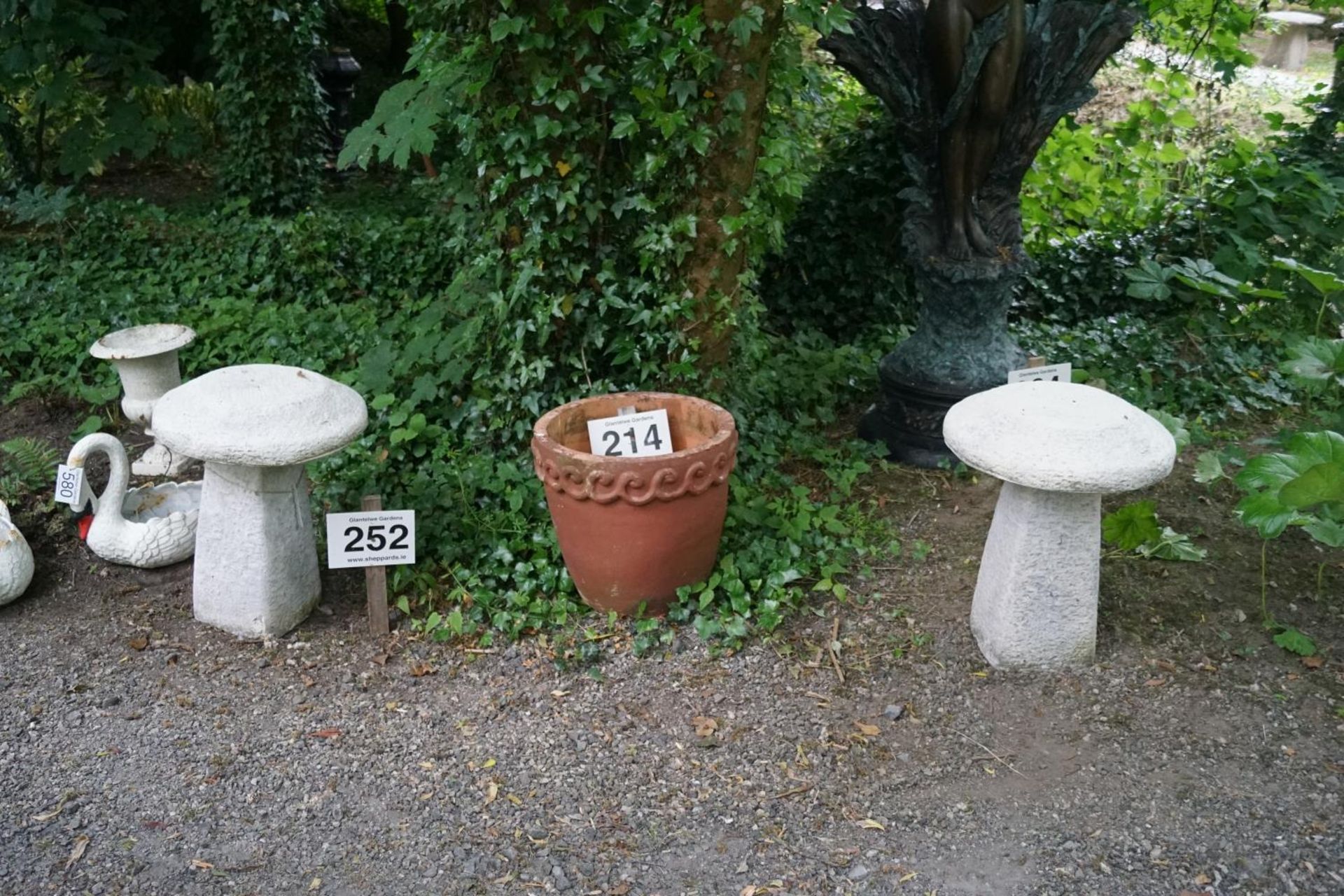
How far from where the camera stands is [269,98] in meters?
6.86

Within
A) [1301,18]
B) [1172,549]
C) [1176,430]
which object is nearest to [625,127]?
[1176,430]

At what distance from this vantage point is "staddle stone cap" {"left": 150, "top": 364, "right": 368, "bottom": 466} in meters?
2.95

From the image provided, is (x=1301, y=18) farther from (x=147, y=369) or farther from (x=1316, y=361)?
(x=147, y=369)

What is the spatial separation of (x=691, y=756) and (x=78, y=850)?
59.8 inches

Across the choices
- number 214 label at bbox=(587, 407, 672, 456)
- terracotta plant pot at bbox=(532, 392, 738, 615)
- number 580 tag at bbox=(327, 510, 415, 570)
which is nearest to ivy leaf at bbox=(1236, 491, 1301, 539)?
terracotta plant pot at bbox=(532, 392, 738, 615)

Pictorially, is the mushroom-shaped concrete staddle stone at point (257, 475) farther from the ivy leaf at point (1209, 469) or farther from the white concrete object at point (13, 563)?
the ivy leaf at point (1209, 469)

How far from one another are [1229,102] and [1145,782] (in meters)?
8.83

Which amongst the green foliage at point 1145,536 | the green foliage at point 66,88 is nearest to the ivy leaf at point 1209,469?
the green foliage at point 1145,536

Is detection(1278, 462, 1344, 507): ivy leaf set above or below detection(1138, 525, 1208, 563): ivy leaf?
above

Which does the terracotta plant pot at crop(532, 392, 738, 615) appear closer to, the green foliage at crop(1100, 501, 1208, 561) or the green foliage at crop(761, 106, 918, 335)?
the green foliage at crop(1100, 501, 1208, 561)

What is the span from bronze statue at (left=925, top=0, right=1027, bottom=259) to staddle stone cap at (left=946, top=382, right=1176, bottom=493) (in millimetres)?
1642

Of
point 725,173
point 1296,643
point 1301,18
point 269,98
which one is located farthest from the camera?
point 1301,18

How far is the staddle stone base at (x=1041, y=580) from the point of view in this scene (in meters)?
2.93

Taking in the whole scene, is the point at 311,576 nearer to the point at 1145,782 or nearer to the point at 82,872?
the point at 82,872
